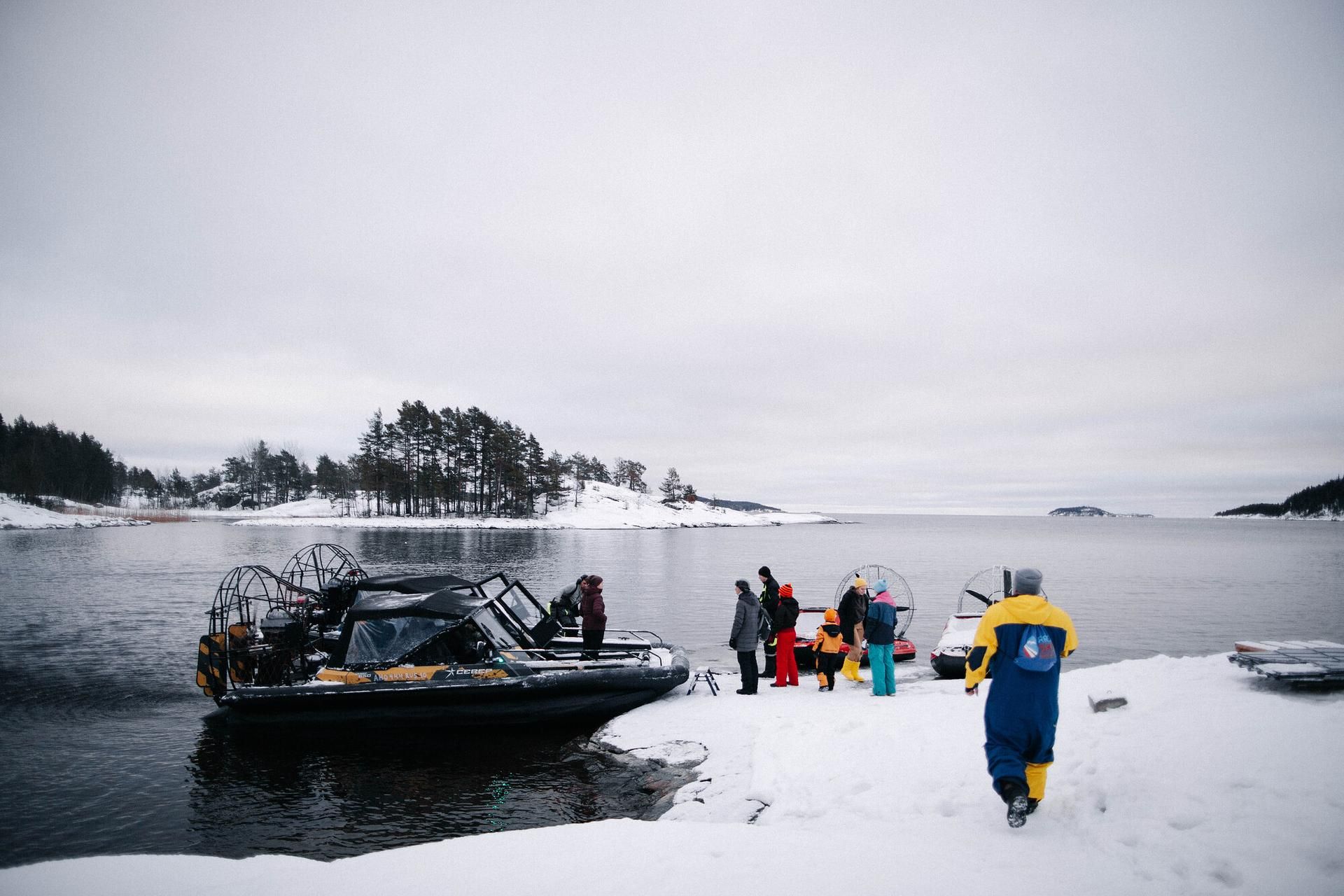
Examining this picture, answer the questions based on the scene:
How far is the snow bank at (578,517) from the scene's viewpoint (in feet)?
248

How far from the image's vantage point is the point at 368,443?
75.1m

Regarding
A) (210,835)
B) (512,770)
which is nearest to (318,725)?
(210,835)

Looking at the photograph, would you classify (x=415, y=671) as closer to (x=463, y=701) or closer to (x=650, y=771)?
(x=463, y=701)

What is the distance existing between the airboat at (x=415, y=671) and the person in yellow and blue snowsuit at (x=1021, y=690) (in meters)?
6.85

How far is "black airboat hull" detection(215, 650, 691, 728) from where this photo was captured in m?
10.5

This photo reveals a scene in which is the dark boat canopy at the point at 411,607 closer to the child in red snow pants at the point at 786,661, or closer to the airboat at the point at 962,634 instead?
the child in red snow pants at the point at 786,661

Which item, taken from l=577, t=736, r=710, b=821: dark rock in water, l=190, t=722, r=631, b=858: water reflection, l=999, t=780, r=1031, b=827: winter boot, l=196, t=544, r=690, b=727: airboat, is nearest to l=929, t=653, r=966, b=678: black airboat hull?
l=196, t=544, r=690, b=727: airboat

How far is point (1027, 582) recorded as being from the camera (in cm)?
525

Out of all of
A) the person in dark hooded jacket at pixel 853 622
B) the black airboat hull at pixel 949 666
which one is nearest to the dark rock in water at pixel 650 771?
the person in dark hooded jacket at pixel 853 622

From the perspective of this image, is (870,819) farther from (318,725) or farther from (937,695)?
(318,725)

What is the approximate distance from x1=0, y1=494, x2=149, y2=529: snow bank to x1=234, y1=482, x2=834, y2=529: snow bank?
1496cm

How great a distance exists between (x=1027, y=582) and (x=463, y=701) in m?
9.16

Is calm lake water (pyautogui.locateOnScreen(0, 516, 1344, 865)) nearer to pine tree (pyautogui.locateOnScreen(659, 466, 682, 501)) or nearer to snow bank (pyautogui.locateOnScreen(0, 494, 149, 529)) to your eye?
snow bank (pyautogui.locateOnScreen(0, 494, 149, 529))

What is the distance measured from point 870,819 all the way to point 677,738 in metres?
3.94
